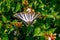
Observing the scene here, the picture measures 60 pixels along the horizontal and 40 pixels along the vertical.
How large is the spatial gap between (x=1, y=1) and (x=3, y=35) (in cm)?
62

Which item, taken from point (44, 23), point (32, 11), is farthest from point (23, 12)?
point (44, 23)

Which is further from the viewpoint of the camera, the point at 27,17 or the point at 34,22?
the point at 34,22

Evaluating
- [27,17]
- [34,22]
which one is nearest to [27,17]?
[27,17]

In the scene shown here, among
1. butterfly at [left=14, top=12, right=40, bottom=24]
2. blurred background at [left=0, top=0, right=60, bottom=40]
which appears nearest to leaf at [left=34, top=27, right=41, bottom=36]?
blurred background at [left=0, top=0, right=60, bottom=40]

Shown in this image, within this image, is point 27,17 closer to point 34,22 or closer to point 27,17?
point 27,17

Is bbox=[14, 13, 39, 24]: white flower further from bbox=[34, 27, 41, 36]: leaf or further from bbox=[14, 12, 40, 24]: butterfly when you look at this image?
bbox=[34, 27, 41, 36]: leaf

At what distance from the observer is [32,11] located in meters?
2.95

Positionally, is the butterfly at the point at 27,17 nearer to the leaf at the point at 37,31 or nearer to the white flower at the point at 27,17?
the white flower at the point at 27,17

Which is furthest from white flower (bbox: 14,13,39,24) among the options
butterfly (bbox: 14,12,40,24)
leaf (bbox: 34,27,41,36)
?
leaf (bbox: 34,27,41,36)

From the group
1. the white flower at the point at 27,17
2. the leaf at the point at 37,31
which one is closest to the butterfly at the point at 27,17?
the white flower at the point at 27,17

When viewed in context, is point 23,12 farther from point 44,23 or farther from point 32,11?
point 44,23

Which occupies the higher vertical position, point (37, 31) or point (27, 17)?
point (27, 17)

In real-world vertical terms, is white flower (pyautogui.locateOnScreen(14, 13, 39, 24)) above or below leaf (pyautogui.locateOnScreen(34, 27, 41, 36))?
above

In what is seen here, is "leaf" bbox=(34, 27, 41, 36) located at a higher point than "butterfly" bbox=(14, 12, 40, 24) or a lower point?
lower
